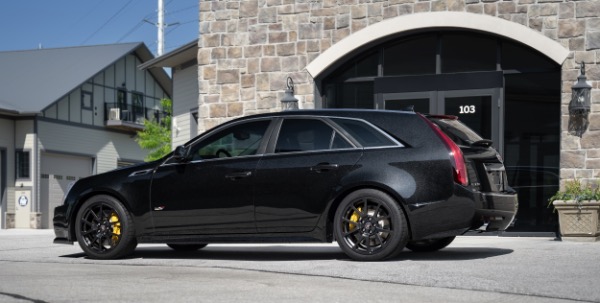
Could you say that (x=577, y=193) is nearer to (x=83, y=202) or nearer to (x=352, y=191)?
(x=352, y=191)

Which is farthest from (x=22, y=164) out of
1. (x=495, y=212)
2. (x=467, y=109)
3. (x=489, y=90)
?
(x=495, y=212)

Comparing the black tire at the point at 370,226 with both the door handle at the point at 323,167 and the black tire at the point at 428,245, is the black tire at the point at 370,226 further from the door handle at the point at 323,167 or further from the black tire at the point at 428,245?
the black tire at the point at 428,245

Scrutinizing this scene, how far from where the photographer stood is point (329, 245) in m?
11.6

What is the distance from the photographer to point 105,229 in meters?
9.70

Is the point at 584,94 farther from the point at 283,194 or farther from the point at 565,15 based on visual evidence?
the point at 283,194

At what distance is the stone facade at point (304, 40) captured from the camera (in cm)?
1367

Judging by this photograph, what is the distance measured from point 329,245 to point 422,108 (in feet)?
13.3

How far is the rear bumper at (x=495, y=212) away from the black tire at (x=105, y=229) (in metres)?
3.49

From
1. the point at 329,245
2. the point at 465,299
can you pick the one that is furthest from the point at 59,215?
the point at 465,299

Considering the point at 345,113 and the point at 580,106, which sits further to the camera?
the point at 580,106

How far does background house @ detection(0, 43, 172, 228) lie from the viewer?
3488cm

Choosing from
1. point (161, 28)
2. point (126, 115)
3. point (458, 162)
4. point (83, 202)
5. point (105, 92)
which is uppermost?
point (161, 28)

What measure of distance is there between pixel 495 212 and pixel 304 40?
290 inches

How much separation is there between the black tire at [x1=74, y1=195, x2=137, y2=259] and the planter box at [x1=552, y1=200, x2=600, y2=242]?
20.0 feet
